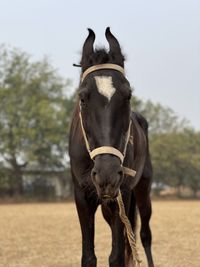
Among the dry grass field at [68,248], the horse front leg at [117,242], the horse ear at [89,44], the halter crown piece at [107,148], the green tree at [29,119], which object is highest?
the green tree at [29,119]

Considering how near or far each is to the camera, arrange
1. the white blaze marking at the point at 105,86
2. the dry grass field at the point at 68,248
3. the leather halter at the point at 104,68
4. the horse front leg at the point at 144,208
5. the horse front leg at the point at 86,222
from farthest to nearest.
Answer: the dry grass field at the point at 68,248 < the horse front leg at the point at 144,208 < the horse front leg at the point at 86,222 < the leather halter at the point at 104,68 < the white blaze marking at the point at 105,86

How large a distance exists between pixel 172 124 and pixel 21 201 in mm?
33081

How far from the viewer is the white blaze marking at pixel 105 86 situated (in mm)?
4191

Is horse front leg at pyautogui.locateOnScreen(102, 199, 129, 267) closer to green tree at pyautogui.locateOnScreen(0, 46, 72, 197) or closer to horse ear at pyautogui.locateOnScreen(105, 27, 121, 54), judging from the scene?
horse ear at pyautogui.locateOnScreen(105, 27, 121, 54)

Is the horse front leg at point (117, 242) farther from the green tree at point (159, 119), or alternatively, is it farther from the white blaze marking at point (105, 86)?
the green tree at point (159, 119)

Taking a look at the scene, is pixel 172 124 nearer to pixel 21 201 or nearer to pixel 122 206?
pixel 21 201

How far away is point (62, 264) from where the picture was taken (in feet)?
30.6

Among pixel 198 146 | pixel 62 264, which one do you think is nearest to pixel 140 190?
pixel 62 264

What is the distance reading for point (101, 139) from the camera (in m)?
4.16

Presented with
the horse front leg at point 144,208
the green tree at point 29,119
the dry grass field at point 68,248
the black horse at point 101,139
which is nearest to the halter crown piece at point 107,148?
the black horse at point 101,139

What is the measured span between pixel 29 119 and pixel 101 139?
4670 centimetres

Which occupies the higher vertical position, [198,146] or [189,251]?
[198,146]

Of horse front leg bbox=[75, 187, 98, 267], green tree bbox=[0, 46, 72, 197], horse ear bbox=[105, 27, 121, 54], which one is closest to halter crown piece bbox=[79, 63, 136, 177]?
horse ear bbox=[105, 27, 121, 54]

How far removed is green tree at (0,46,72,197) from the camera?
162 ft
